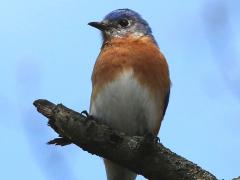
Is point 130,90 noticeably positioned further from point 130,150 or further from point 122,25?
point 122,25

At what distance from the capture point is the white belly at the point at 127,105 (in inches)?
296

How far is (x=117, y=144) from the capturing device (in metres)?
6.00

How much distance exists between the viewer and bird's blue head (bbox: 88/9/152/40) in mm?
8961

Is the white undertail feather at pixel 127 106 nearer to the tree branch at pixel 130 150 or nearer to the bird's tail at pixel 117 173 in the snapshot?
the bird's tail at pixel 117 173

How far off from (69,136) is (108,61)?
202 cm

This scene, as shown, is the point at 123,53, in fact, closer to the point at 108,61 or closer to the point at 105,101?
the point at 108,61

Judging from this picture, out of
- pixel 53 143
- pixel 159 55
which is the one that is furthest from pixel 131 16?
pixel 53 143

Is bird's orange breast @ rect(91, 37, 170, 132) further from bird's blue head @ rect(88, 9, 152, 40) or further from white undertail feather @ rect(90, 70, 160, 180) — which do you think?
bird's blue head @ rect(88, 9, 152, 40)

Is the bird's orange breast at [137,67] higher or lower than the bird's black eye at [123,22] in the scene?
lower

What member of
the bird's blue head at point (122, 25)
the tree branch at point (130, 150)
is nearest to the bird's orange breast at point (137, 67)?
the bird's blue head at point (122, 25)

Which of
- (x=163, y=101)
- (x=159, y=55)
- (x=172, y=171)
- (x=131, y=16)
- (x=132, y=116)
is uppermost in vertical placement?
(x=131, y=16)

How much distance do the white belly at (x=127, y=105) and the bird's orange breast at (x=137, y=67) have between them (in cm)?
9

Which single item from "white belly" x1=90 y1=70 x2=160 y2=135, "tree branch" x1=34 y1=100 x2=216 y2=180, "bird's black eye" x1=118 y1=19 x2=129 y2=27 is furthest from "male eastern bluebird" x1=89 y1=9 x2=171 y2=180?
"tree branch" x1=34 y1=100 x2=216 y2=180

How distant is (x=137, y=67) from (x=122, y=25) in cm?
166
